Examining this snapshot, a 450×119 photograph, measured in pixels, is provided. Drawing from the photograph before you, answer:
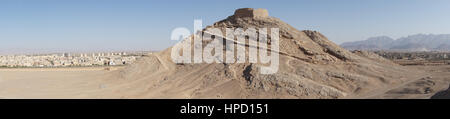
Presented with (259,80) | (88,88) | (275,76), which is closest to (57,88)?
(88,88)

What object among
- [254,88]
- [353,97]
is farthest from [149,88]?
[353,97]

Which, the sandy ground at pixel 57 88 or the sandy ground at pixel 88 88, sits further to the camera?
the sandy ground at pixel 57 88

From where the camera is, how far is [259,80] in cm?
1009

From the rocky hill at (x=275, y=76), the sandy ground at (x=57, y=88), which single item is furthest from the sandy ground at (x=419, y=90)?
the sandy ground at (x=57, y=88)

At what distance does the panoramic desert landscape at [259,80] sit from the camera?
9.57 m

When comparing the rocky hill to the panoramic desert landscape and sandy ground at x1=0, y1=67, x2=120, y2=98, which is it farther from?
sandy ground at x1=0, y1=67, x2=120, y2=98

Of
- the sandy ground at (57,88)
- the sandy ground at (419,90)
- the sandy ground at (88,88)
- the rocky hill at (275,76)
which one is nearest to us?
the sandy ground at (419,90)

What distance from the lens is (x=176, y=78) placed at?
39.3 ft

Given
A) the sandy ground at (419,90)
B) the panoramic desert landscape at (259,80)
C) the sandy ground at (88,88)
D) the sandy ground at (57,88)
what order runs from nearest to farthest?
the sandy ground at (419,90)
the sandy ground at (88,88)
the panoramic desert landscape at (259,80)
the sandy ground at (57,88)

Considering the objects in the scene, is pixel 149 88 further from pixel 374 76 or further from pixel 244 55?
pixel 374 76

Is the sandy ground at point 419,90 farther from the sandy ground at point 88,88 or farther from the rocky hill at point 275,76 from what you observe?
the rocky hill at point 275,76

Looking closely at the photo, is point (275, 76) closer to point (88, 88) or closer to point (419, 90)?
point (419, 90)

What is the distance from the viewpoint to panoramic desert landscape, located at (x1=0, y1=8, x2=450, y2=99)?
31.4 feet

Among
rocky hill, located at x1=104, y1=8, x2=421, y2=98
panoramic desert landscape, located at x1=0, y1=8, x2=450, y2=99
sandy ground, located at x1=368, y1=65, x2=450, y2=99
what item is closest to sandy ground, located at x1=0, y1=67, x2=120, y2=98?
panoramic desert landscape, located at x1=0, y1=8, x2=450, y2=99
